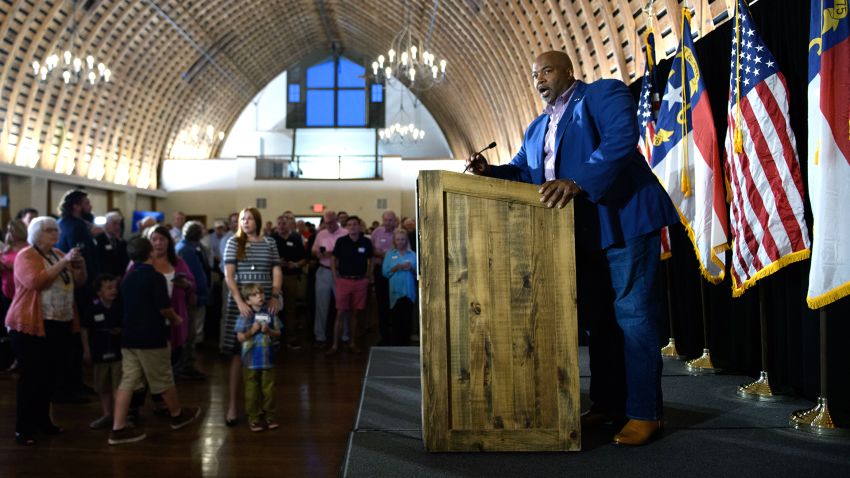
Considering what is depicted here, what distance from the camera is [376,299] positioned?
9547 millimetres

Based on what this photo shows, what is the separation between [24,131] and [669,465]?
56.5 ft

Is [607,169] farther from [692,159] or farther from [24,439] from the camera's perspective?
[24,439]

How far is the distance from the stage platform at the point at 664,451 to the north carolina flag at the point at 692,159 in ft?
4.27

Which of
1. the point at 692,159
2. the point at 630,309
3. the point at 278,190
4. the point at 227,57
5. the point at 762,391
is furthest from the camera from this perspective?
the point at 227,57

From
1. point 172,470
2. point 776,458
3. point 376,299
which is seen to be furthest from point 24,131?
point 776,458

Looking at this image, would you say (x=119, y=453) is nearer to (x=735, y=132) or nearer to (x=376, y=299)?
(x=735, y=132)

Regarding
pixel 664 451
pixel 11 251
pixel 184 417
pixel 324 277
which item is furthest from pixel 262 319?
pixel 324 277

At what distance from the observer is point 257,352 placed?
14.9 feet

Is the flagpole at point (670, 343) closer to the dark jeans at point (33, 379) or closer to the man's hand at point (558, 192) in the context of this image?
the man's hand at point (558, 192)

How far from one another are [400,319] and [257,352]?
3551 millimetres

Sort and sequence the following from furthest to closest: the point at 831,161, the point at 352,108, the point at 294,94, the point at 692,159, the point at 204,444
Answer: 1. the point at 352,108
2. the point at 294,94
3. the point at 692,159
4. the point at 204,444
5. the point at 831,161

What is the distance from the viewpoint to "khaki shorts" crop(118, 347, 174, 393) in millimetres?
4448

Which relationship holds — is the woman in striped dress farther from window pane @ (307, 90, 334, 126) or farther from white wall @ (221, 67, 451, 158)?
window pane @ (307, 90, 334, 126)

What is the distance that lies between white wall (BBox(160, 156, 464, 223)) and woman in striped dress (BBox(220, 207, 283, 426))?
57.9ft
